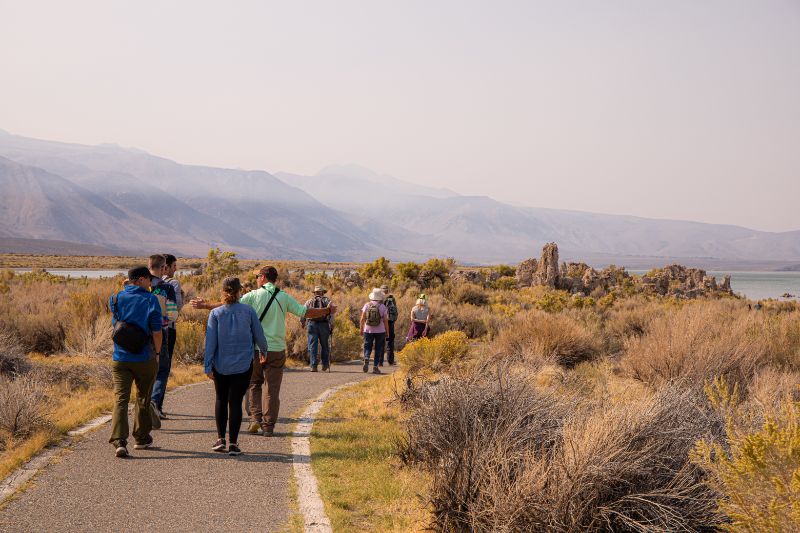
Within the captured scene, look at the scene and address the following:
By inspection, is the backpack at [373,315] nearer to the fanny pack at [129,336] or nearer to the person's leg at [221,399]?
the person's leg at [221,399]

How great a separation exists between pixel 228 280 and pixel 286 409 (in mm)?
3532

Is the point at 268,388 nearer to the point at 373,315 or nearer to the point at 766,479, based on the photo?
the point at 766,479

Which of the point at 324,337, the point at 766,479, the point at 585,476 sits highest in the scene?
the point at 766,479

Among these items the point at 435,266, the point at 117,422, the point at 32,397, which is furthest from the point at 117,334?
the point at 435,266

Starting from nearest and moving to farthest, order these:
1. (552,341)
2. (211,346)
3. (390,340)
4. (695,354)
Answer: (211,346)
(695,354)
(552,341)
(390,340)

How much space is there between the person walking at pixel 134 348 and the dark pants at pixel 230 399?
80 centimetres

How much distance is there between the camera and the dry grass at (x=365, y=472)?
19.4ft

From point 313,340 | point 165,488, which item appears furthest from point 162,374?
point 313,340

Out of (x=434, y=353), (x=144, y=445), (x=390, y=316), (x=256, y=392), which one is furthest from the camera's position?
(x=390, y=316)

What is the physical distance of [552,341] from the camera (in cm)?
1416

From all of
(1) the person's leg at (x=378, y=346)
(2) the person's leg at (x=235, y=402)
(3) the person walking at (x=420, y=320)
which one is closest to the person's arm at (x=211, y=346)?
(2) the person's leg at (x=235, y=402)

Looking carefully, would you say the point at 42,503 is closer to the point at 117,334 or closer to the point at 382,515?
the point at 117,334

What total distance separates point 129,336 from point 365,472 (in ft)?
9.87

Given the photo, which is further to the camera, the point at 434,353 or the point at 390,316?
the point at 390,316
